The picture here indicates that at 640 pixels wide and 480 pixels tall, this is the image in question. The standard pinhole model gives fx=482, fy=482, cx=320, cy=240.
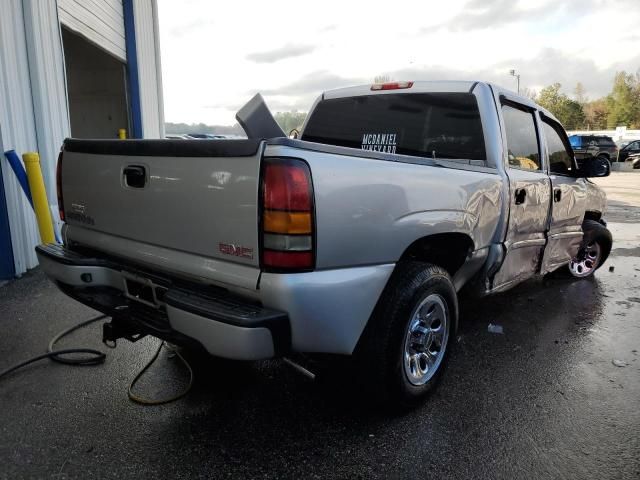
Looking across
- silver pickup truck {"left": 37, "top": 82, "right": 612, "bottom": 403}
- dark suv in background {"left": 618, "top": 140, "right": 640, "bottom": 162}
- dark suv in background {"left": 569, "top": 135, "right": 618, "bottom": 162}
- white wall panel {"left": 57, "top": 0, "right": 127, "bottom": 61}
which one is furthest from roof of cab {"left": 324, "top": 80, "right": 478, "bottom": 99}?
dark suv in background {"left": 618, "top": 140, "right": 640, "bottom": 162}

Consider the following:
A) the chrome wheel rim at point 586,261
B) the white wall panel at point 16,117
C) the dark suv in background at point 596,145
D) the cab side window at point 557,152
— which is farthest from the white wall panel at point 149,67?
the dark suv in background at point 596,145

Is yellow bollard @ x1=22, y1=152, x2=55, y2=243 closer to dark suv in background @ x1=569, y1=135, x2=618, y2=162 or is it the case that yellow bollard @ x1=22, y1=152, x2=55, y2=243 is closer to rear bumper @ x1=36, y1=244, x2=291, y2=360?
rear bumper @ x1=36, y1=244, x2=291, y2=360

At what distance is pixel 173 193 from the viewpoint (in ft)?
7.56

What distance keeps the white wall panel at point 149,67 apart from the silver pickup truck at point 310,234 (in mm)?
8150

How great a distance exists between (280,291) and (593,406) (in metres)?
2.11

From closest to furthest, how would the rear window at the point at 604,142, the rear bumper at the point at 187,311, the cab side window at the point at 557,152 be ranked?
the rear bumper at the point at 187,311, the cab side window at the point at 557,152, the rear window at the point at 604,142

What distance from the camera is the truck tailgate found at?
6.72ft

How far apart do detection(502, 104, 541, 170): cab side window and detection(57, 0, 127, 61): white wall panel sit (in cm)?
604

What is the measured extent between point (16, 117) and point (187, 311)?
4662 millimetres

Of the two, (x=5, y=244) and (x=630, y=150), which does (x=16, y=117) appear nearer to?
(x=5, y=244)

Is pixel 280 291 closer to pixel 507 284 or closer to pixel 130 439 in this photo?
pixel 130 439

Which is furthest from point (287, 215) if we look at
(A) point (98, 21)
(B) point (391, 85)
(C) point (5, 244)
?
(A) point (98, 21)

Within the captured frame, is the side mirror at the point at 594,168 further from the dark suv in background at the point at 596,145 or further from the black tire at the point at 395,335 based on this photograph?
the dark suv in background at the point at 596,145

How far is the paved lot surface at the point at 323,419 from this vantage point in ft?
7.43
